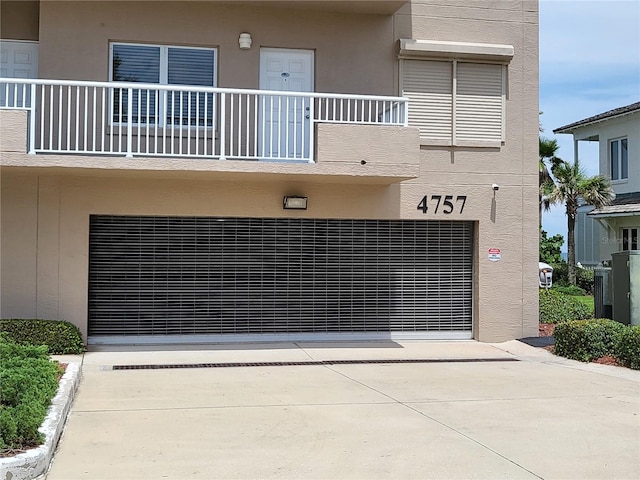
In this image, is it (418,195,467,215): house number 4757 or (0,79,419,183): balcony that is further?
(418,195,467,215): house number 4757

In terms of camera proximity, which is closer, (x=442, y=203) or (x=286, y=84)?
(x=286, y=84)

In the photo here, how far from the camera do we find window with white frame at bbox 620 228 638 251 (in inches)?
1083

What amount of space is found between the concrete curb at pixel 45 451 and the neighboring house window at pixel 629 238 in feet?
77.6

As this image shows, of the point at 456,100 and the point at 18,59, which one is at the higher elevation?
the point at 18,59

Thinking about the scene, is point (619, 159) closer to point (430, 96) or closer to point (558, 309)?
point (558, 309)

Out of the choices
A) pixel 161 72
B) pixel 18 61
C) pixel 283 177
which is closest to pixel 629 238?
pixel 283 177

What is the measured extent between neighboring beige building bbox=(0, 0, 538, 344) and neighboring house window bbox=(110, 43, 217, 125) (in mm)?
35

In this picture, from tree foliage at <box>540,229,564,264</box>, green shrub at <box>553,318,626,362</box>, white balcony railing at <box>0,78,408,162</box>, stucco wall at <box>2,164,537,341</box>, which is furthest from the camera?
tree foliage at <box>540,229,564,264</box>

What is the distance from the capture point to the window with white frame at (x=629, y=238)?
27500 millimetres

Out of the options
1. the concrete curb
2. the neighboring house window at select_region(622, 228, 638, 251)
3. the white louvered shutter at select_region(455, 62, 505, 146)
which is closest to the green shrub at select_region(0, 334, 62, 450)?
the concrete curb

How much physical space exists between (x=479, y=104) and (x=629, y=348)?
18.4 ft

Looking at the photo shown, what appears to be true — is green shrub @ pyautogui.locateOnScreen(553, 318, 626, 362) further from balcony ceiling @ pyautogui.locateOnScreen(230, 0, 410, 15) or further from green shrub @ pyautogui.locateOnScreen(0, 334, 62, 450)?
green shrub @ pyautogui.locateOnScreen(0, 334, 62, 450)

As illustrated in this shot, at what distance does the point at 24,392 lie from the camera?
7102 mm

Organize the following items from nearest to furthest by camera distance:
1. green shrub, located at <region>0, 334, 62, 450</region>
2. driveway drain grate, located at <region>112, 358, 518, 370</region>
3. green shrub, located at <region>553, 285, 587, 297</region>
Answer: green shrub, located at <region>0, 334, 62, 450</region>
driveway drain grate, located at <region>112, 358, 518, 370</region>
green shrub, located at <region>553, 285, 587, 297</region>
